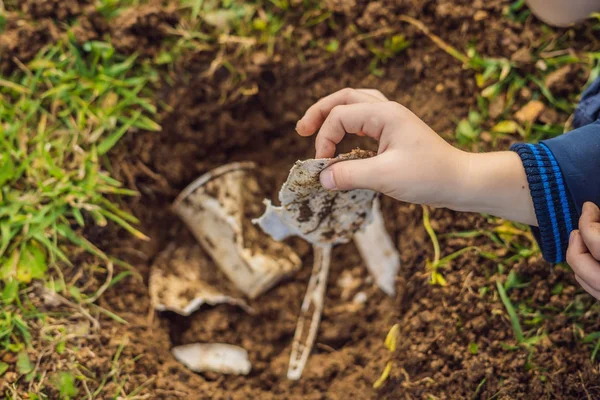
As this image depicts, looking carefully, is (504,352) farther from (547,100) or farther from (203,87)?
(203,87)

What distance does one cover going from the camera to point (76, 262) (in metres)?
1.87

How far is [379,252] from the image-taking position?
2084 millimetres

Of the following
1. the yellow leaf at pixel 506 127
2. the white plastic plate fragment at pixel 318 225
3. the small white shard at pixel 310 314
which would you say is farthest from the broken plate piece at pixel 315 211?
the yellow leaf at pixel 506 127

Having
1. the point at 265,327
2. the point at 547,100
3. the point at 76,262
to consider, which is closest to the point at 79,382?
the point at 76,262

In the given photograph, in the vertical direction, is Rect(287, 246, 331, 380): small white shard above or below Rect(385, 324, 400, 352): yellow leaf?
below

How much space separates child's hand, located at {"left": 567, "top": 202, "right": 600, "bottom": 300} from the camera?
4.33 feet

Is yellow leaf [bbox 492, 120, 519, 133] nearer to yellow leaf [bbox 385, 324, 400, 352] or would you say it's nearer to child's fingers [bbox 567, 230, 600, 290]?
child's fingers [bbox 567, 230, 600, 290]

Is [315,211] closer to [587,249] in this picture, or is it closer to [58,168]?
[587,249]

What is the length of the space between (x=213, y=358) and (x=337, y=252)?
0.61m

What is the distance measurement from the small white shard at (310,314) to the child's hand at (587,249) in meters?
0.82

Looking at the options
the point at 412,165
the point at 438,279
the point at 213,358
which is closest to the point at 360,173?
the point at 412,165

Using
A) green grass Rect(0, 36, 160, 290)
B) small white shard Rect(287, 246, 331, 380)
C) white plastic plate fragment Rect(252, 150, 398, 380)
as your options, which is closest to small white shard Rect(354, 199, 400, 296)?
white plastic plate fragment Rect(252, 150, 398, 380)

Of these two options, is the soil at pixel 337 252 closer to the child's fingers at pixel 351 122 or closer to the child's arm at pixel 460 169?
the child's arm at pixel 460 169

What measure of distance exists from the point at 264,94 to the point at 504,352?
125 cm
